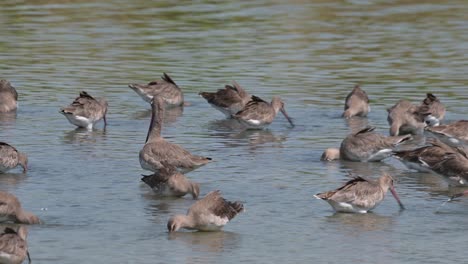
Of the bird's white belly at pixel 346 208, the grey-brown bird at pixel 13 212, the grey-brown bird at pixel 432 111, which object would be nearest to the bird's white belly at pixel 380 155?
the grey-brown bird at pixel 432 111

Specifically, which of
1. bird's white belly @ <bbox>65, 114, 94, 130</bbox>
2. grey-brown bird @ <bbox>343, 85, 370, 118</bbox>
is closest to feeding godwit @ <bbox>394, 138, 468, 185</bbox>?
grey-brown bird @ <bbox>343, 85, 370, 118</bbox>

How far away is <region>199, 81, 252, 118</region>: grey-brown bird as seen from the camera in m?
27.5

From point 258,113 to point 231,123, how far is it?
157 cm

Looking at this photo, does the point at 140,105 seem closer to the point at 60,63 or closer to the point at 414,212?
the point at 60,63

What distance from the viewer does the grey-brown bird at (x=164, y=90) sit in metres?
28.4

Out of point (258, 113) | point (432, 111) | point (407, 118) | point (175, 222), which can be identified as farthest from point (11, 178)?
point (432, 111)

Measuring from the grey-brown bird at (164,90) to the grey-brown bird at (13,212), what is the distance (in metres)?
11.1

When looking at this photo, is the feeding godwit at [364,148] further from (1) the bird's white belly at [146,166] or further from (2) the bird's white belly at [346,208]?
(2) the bird's white belly at [346,208]

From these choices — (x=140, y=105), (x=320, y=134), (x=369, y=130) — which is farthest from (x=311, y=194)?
(x=140, y=105)

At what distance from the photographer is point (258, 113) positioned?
26078 millimetres

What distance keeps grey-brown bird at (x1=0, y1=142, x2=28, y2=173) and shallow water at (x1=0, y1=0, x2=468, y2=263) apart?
23cm

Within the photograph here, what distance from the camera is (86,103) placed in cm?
2581

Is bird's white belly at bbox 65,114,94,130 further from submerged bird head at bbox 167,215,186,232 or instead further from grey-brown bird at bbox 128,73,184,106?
submerged bird head at bbox 167,215,186,232

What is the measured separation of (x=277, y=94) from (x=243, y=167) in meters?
8.38
